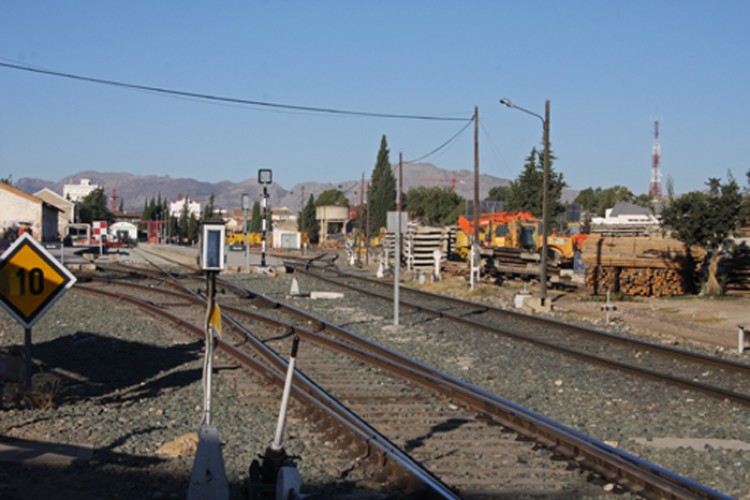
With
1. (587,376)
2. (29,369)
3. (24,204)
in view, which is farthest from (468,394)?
(24,204)

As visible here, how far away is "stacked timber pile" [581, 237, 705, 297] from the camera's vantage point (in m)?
27.6

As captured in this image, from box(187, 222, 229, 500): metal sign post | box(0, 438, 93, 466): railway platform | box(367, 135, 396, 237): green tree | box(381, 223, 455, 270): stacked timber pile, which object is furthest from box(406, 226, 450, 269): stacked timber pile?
box(367, 135, 396, 237): green tree

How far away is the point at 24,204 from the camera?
74750mm

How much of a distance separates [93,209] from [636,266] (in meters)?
141

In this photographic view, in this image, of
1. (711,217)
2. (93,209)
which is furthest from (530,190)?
(93,209)

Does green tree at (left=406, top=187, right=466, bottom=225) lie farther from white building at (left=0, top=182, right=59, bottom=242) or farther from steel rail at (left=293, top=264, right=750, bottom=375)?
steel rail at (left=293, top=264, right=750, bottom=375)

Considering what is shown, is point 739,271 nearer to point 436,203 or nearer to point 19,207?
point 19,207

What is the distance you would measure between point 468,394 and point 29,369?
4.93 meters

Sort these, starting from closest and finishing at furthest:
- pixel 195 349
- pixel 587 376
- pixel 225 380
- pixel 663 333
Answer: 1. pixel 225 380
2. pixel 587 376
3. pixel 195 349
4. pixel 663 333

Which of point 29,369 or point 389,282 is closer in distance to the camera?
point 29,369

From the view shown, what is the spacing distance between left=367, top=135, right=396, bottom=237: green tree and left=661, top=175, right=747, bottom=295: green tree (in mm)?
81486

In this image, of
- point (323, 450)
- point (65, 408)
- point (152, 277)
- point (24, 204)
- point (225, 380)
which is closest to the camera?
point (323, 450)

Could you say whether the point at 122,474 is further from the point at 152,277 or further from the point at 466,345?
the point at 152,277

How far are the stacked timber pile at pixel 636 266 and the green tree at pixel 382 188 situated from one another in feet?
263
